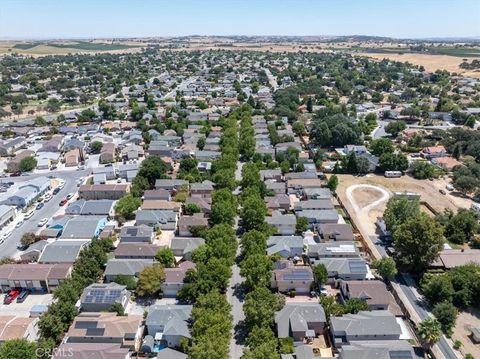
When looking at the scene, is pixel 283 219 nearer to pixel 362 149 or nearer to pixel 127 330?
pixel 127 330

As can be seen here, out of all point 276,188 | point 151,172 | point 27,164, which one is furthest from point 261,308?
point 27,164

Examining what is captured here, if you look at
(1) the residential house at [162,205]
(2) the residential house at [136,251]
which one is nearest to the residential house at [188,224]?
(1) the residential house at [162,205]

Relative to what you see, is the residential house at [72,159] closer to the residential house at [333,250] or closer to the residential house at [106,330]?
the residential house at [106,330]

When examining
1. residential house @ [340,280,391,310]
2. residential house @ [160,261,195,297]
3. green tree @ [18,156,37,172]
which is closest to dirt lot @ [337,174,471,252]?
residential house @ [340,280,391,310]

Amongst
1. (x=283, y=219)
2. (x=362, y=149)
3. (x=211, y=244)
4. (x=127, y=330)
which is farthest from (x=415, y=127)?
(x=127, y=330)

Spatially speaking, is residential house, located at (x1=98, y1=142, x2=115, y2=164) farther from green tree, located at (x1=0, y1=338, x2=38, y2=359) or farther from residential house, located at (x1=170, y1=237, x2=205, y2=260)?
green tree, located at (x1=0, y1=338, x2=38, y2=359)

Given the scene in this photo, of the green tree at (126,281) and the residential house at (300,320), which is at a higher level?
the residential house at (300,320)

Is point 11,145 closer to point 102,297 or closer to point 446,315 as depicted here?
point 102,297
